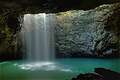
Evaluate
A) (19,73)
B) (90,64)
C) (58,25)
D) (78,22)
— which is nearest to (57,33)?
(58,25)

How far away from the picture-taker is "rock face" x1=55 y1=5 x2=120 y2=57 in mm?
7992

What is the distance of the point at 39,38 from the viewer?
8.66 m

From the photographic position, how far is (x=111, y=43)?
7887mm

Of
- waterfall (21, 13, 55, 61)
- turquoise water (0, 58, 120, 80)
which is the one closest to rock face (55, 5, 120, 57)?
waterfall (21, 13, 55, 61)

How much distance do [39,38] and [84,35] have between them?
1589mm

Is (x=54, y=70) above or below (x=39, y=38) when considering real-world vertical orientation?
below

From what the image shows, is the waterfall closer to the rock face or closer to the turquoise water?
the rock face

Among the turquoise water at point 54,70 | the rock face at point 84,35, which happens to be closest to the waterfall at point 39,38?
the rock face at point 84,35

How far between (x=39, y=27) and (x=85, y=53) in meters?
1.86

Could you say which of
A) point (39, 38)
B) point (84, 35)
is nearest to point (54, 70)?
point (39, 38)

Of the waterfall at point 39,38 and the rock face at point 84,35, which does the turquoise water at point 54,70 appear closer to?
the rock face at point 84,35

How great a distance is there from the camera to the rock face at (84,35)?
26.2ft

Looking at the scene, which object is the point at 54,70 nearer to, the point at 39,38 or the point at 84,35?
the point at 39,38

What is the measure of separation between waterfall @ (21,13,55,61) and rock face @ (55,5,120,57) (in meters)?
0.28
